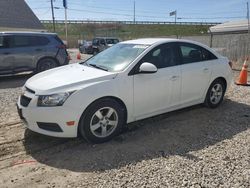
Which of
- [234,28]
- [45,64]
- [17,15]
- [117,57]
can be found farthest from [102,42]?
[117,57]

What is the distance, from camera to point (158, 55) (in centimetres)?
515

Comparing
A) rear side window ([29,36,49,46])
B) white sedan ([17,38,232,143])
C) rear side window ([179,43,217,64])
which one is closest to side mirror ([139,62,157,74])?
white sedan ([17,38,232,143])

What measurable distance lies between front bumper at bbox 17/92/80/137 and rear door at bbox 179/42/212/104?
2347mm

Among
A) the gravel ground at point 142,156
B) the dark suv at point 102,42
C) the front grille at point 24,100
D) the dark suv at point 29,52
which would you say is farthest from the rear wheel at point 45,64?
the dark suv at point 102,42

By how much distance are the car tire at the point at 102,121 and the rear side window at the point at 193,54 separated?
6.04 feet

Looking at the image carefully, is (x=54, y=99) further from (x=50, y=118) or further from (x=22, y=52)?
(x=22, y=52)

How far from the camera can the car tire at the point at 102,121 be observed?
422 cm

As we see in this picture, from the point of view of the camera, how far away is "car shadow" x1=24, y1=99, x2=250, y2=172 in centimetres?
390

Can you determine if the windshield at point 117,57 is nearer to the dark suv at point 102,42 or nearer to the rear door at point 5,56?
the rear door at point 5,56

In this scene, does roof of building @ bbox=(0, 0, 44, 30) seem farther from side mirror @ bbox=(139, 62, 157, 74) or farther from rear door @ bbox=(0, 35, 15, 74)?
side mirror @ bbox=(139, 62, 157, 74)

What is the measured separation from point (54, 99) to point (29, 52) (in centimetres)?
718

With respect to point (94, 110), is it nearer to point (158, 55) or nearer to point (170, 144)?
point (170, 144)

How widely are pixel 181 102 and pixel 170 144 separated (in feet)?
4.17

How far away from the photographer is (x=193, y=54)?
18.9 ft
